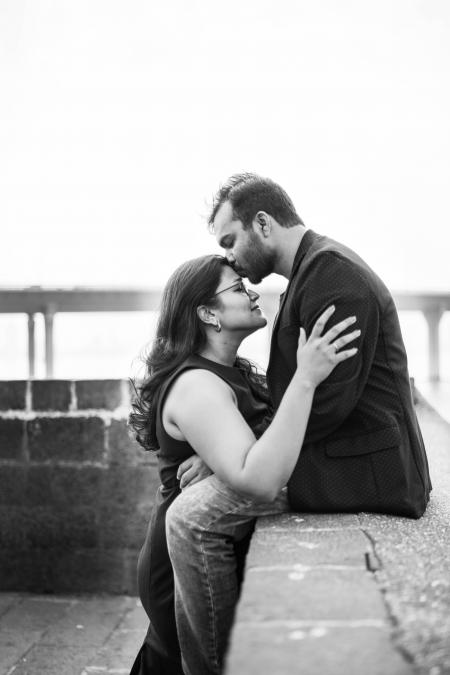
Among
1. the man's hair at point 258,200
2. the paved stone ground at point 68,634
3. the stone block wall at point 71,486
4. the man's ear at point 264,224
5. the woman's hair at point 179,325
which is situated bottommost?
the paved stone ground at point 68,634

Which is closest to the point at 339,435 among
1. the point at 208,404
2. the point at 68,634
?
the point at 208,404

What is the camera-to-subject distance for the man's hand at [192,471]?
2219mm

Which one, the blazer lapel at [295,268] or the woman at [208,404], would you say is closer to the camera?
the woman at [208,404]

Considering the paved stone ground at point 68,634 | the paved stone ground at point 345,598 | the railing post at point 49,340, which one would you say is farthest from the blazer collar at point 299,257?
the railing post at point 49,340

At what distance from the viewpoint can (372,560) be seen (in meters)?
1.60

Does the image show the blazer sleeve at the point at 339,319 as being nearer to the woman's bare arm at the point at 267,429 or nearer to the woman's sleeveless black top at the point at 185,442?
the woman's bare arm at the point at 267,429

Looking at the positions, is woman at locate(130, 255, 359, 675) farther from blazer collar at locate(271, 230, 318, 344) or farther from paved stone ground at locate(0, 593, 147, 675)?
paved stone ground at locate(0, 593, 147, 675)

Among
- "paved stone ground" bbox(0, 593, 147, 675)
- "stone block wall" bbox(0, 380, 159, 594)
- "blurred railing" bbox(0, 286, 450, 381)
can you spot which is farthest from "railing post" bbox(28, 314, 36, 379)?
"paved stone ground" bbox(0, 593, 147, 675)

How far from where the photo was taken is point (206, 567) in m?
1.98

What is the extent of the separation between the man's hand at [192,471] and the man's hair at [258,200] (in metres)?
0.92

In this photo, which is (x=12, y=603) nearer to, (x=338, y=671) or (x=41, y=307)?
(x=41, y=307)

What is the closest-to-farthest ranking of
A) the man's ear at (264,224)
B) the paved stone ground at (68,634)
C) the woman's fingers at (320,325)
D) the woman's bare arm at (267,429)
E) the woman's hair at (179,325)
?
the woman's bare arm at (267,429) < the woman's fingers at (320,325) < the woman's hair at (179,325) < the man's ear at (264,224) < the paved stone ground at (68,634)

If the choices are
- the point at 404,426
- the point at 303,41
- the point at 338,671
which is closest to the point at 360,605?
the point at 338,671

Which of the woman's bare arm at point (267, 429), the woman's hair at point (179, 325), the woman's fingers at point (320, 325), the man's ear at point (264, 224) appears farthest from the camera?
the man's ear at point (264, 224)
